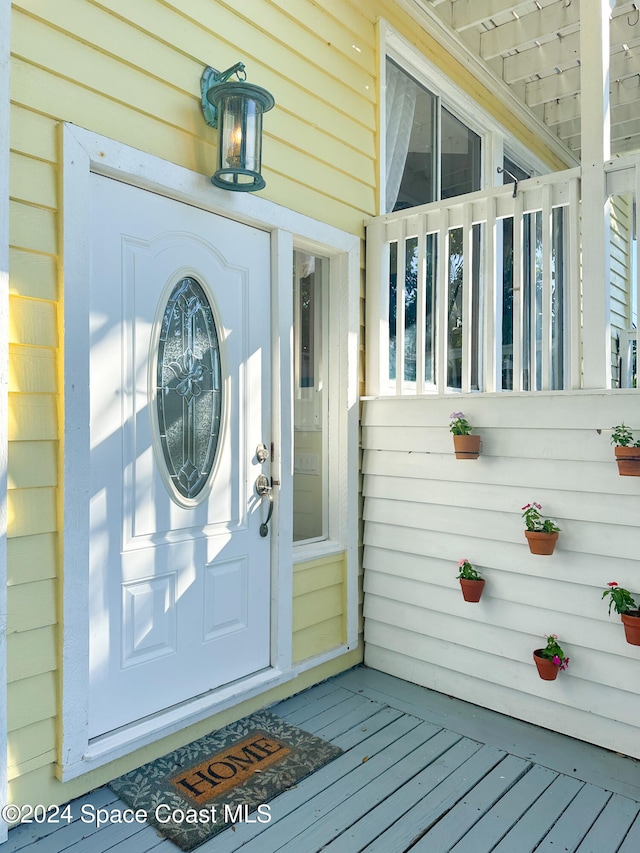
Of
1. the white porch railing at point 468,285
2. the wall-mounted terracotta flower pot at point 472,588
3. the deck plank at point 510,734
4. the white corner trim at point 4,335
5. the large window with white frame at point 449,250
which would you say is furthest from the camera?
the large window with white frame at point 449,250

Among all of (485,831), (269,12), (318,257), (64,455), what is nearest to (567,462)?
(485,831)

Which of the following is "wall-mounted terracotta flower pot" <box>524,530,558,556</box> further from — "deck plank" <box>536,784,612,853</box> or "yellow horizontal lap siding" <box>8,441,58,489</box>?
"yellow horizontal lap siding" <box>8,441,58,489</box>

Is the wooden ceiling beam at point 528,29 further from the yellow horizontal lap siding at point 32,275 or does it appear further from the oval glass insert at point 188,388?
the yellow horizontal lap siding at point 32,275

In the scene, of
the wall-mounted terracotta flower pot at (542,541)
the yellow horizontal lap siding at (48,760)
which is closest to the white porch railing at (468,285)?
the wall-mounted terracotta flower pot at (542,541)

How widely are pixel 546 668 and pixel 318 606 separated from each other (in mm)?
975

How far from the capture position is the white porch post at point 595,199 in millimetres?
2254

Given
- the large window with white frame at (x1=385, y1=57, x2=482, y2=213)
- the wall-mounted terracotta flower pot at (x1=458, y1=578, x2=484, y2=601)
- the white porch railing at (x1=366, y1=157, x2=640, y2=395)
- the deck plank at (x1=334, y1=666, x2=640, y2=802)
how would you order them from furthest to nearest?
the large window with white frame at (x1=385, y1=57, x2=482, y2=213)
the wall-mounted terracotta flower pot at (x1=458, y1=578, x2=484, y2=601)
the white porch railing at (x1=366, y1=157, x2=640, y2=395)
the deck plank at (x1=334, y1=666, x2=640, y2=802)

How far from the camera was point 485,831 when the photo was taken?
5.93 feet

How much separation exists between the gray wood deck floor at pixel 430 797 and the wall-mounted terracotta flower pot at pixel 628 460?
1022mm

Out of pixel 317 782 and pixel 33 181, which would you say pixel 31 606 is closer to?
pixel 317 782

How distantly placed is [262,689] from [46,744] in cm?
87

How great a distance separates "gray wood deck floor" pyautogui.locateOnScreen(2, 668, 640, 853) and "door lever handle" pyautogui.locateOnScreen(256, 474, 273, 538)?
0.73 m

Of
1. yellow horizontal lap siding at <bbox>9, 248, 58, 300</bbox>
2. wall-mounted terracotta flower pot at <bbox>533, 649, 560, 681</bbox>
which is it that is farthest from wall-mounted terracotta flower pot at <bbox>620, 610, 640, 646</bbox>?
yellow horizontal lap siding at <bbox>9, 248, 58, 300</bbox>

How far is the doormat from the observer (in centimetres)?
182
